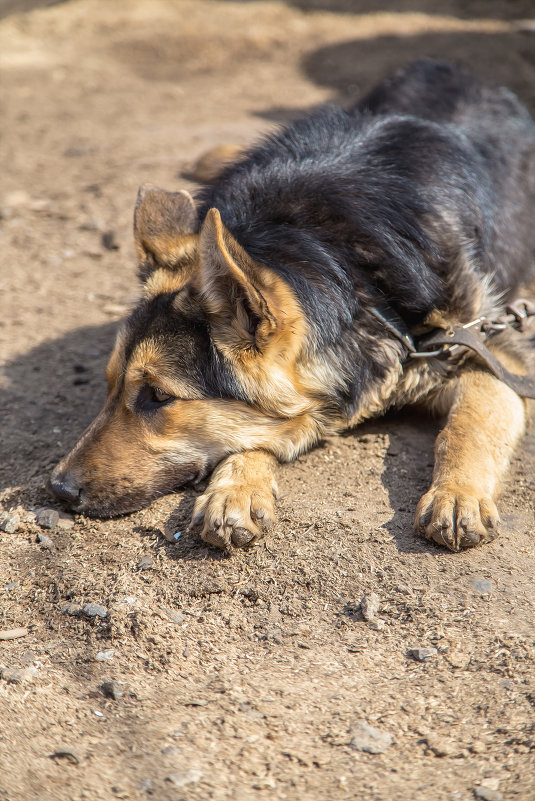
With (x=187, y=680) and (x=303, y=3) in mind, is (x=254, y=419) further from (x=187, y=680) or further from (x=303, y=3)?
(x=303, y=3)

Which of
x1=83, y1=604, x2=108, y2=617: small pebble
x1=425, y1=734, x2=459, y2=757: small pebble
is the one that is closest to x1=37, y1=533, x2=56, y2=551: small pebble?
x1=83, y1=604, x2=108, y2=617: small pebble

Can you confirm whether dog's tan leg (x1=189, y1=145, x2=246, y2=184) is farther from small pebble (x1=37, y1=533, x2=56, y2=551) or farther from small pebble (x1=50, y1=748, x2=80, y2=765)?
small pebble (x1=50, y1=748, x2=80, y2=765)

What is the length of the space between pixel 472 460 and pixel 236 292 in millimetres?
1387

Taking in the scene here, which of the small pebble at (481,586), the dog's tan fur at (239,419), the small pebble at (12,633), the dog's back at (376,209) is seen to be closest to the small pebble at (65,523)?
the dog's tan fur at (239,419)

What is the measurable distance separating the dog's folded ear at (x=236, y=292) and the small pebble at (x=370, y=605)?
47.9 inches

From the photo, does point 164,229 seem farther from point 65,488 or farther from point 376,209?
point 65,488

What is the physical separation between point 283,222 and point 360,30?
9.51 m

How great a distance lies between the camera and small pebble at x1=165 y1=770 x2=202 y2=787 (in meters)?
2.51

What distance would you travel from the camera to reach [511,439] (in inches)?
160

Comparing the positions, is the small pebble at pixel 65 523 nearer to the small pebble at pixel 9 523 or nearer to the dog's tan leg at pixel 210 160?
the small pebble at pixel 9 523

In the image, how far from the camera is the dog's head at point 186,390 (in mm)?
3586

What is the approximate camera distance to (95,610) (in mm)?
3232

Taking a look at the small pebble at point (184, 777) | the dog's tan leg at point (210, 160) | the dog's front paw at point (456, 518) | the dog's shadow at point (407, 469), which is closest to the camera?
the small pebble at point (184, 777)

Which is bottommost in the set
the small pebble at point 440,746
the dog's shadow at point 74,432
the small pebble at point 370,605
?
the dog's shadow at point 74,432
